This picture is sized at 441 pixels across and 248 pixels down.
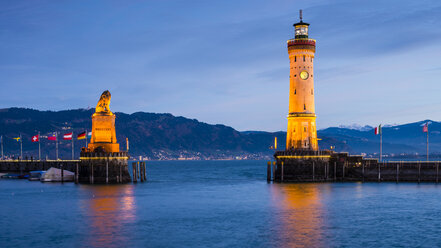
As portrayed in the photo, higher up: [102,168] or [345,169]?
[102,168]

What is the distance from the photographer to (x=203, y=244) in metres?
53.5

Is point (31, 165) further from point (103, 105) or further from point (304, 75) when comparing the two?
point (304, 75)

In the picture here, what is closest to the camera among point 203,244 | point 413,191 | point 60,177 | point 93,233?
point 203,244

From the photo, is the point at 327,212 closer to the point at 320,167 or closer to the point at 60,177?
the point at 320,167

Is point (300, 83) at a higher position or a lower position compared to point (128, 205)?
higher

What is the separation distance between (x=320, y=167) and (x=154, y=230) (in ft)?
169

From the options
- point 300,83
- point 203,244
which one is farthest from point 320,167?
point 203,244

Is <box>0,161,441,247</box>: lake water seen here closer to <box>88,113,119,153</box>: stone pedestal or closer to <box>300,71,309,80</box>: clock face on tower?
<box>88,113,119,153</box>: stone pedestal

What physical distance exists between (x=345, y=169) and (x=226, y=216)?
41485 millimetres

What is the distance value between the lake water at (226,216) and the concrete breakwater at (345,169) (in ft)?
7.10

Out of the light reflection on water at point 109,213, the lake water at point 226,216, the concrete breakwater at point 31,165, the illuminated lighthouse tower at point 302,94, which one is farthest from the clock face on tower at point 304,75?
the concrete breakwater at point 31,165

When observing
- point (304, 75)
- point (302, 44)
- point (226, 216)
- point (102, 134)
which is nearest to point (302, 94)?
point (304, 75)

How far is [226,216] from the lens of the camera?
233ft

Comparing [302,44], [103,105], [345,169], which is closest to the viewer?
[345,169]
